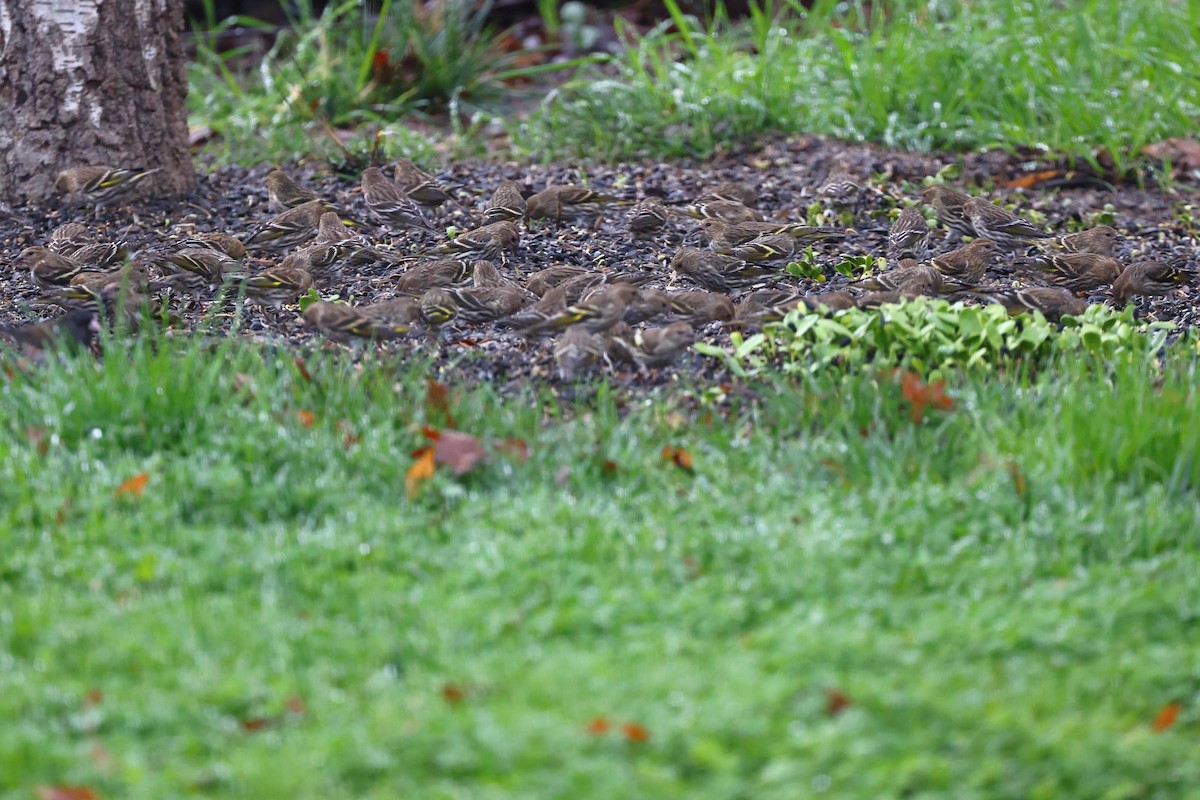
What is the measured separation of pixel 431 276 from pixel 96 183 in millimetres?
1957

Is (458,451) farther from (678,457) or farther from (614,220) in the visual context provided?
(614,220)

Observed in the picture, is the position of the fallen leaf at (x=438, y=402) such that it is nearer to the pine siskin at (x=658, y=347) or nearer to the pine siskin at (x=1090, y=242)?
the pine siskin at (x=658, y=347)

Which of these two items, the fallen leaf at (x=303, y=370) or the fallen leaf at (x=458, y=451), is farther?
the fallen leaf at (x=303, y=370)

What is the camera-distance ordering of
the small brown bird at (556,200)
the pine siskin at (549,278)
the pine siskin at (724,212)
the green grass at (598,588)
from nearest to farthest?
the green grass at (598,588) → the pine siskin at (549,278) → the pine siskin at (724,212) → the small brown bird at (556,200)

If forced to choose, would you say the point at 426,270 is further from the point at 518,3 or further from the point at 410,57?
the point at 518,3

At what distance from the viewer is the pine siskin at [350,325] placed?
4.28m

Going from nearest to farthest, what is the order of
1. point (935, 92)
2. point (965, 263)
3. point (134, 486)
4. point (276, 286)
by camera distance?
point (134, 486) → point (276, 286) → point (965, 263) → point (935, 92)

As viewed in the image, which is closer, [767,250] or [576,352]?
[576,352]

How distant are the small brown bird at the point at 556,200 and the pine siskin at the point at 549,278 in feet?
2.87

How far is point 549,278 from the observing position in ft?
15.8

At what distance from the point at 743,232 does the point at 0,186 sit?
3.63 meters

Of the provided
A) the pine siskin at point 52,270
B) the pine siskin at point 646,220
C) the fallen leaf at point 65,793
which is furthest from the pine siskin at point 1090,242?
the fallen leaf at point 65,793

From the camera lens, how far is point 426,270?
482 cm

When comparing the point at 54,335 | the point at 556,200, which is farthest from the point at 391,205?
the point at 54,335
